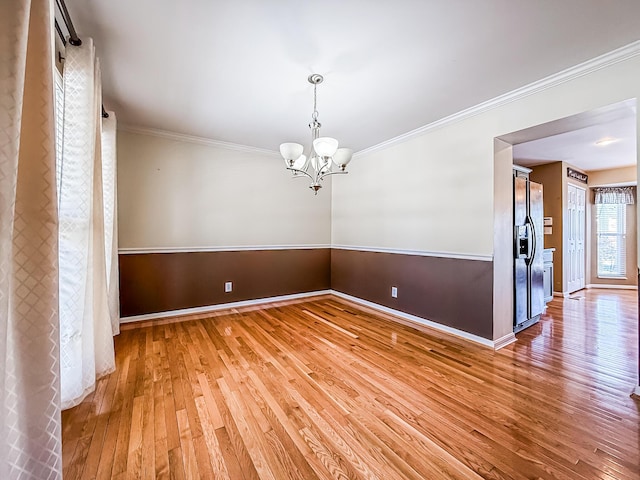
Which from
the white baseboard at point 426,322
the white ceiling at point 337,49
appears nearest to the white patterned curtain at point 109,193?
the white ceiling at point 337,49

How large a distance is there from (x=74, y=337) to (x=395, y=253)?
3273mm

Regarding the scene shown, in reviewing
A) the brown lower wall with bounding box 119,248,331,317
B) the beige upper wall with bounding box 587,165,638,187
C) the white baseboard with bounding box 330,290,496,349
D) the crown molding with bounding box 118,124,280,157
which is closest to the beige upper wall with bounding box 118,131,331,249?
the crown molding with bounding box 118,124,280,157

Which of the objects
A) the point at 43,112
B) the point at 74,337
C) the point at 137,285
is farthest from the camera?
the point at 137,285

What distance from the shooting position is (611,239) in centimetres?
560

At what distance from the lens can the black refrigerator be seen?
10.1 feet

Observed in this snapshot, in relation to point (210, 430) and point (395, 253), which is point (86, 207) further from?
point (395, 253)

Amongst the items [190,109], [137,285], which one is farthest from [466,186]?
[137,285]

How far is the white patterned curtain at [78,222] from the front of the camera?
1.65 meters

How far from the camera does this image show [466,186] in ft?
9.48

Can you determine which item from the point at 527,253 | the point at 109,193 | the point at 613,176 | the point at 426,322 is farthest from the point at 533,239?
the point at 109,193

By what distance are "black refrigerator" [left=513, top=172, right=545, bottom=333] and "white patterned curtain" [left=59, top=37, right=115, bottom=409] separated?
12.8 ft

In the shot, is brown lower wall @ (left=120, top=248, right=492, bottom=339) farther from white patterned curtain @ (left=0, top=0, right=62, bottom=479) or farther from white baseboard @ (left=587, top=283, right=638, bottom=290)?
white baseboard @ (left=587, top=283, right=638, bottom=290)

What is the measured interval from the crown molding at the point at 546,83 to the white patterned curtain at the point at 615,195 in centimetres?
501

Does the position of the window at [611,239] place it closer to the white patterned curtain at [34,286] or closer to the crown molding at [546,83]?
the crown molding at [546,83]
